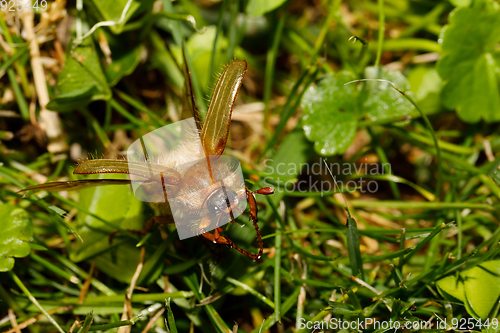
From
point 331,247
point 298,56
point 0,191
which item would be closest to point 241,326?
point 331,247

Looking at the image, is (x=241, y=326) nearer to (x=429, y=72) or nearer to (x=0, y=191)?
(x=0, y=191)

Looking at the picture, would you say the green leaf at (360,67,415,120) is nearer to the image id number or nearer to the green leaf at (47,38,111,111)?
the green leaf at (47,38,111,111)

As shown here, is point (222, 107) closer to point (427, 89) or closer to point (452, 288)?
point (452, 288)

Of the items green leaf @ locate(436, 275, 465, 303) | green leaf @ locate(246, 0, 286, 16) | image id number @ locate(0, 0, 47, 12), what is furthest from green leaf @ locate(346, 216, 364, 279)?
image id number @ locate(0, 0, 47, 12)

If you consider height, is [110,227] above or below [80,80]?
below

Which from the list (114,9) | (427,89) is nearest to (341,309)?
(427,89)
